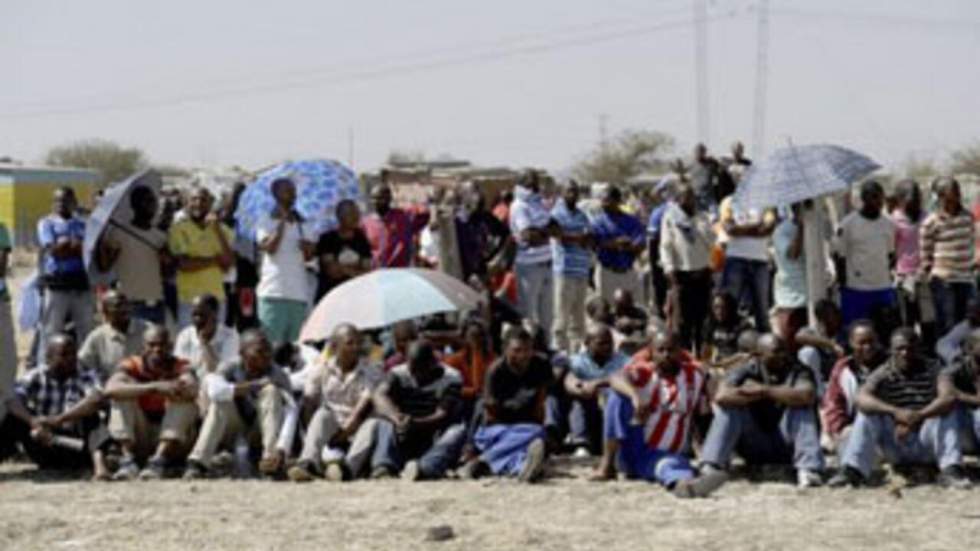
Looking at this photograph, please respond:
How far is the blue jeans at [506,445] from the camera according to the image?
11.3 meters

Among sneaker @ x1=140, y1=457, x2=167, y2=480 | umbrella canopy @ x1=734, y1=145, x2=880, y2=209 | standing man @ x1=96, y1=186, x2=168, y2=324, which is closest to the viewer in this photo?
sneaker @ x1=140, y1=457, x2=167, y2=480

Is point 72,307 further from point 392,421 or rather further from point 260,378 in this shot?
point 392,421

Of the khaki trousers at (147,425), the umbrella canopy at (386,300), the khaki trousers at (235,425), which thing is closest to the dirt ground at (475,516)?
the khaki trousers at (235,425)

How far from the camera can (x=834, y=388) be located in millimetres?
11414

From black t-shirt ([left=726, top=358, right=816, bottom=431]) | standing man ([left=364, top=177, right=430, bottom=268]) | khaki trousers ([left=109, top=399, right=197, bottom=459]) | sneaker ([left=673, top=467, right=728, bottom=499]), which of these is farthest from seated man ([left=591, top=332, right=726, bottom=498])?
standing man ([left=364, top=177, right=430, bottom=268])

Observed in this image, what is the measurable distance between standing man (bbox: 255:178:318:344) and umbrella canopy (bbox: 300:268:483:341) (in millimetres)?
1231

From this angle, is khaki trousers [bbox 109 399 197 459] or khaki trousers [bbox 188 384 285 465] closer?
khaki trousers [bbox 188 384 285 465]

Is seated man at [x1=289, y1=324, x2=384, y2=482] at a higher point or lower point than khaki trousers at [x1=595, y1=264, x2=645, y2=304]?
lower

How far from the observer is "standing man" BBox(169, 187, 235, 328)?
13688 millimetres

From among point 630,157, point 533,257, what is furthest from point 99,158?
point 533,257

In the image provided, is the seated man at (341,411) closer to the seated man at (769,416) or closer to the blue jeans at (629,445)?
the blue jeans at (629,445)

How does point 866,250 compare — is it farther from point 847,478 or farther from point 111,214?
point 111,214

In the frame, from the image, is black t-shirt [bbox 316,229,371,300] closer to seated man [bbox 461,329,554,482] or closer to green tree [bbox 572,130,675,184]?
seated man [bbox 461,329,554,482]

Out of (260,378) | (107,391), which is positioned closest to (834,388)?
(260,378)
